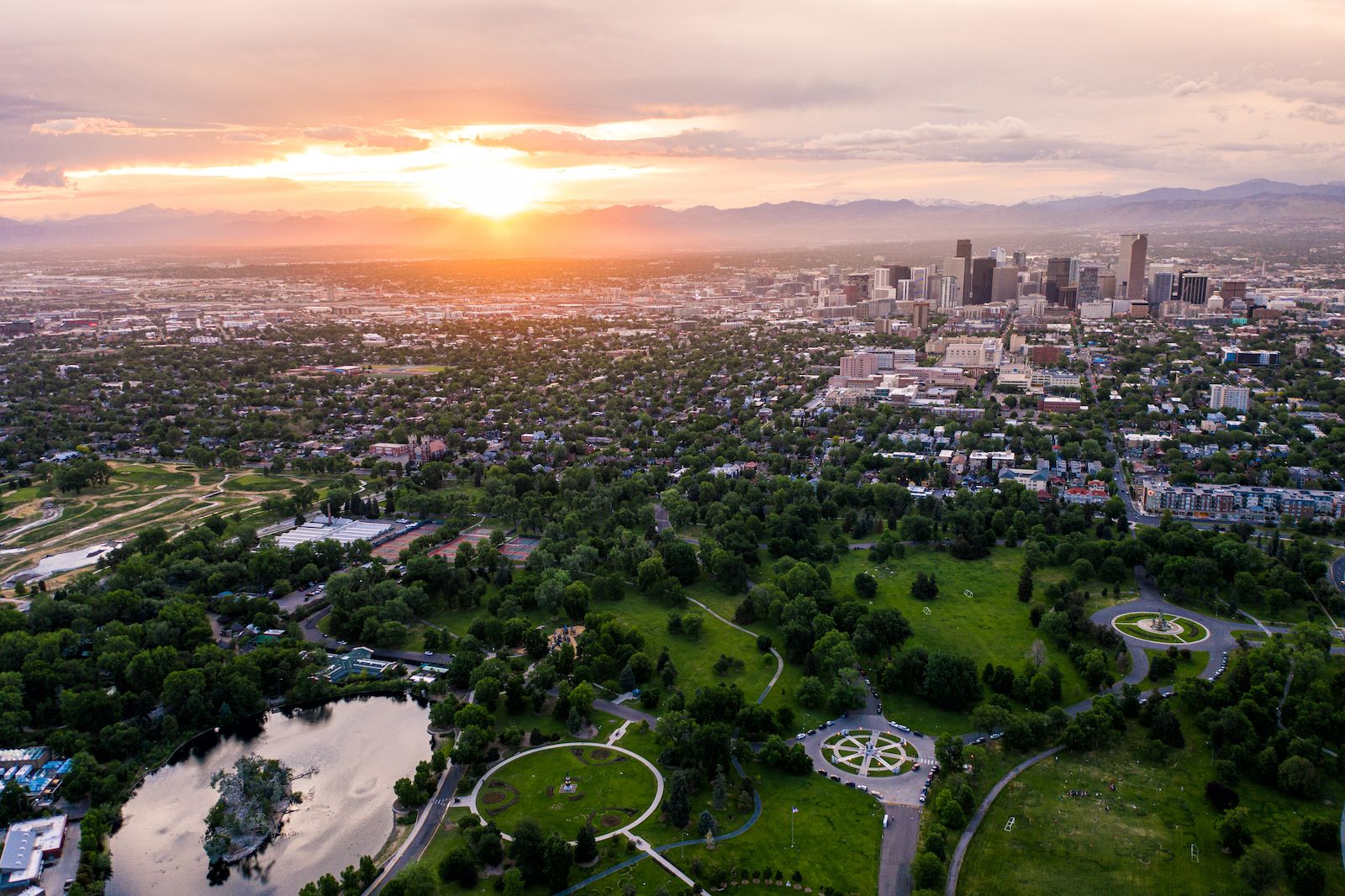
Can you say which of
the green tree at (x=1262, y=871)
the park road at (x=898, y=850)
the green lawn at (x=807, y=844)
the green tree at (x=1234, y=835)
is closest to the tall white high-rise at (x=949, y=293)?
the green tree at (x=1234, y=835)

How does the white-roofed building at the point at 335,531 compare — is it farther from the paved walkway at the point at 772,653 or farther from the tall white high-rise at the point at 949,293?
the tall white high-rise at the point at 949,293

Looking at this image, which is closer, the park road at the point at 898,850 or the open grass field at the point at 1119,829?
the park road at the point at 898,850

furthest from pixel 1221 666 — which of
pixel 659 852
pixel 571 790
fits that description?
pixel 571 790

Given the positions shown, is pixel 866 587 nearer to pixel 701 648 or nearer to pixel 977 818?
pixel 701 648

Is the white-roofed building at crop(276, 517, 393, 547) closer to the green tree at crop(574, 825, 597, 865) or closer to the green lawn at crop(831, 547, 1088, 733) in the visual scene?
the green lawn at crop(831, 547, 1088, 733)

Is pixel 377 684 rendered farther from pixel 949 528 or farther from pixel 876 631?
pixel 949 528

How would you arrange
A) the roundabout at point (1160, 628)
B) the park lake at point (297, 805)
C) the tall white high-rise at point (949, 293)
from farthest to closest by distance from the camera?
the tall white high-rise at point (949, 293)
the roundabout at point (1160, 628)
the park lake at point (297, 805)

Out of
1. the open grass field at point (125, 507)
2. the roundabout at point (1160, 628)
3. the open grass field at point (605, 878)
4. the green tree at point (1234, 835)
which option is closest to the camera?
the open grass field at point (605, 878)

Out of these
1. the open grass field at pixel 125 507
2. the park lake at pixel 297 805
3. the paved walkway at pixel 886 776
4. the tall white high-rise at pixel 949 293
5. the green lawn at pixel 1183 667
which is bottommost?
the park lake at pixel 297 805
